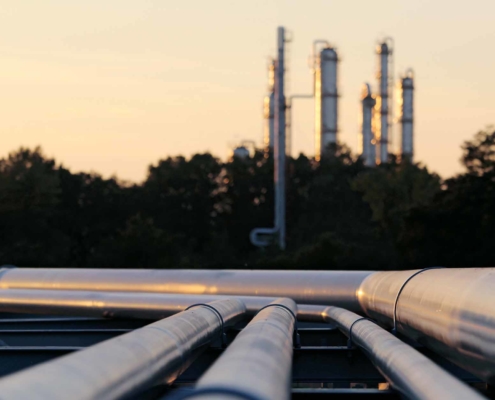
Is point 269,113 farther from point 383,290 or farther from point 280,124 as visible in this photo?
point 383,290

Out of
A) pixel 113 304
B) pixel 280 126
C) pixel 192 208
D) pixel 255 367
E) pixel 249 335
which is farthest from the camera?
pixel 192 208

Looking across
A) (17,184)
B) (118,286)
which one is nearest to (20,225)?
(17,184)

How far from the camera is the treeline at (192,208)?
59.4m

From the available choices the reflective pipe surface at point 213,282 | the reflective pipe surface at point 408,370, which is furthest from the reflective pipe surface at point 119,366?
the reflective pipe surface at point 213,282

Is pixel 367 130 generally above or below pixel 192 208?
above

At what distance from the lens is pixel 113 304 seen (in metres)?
11.2

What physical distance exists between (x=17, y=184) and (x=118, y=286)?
52.9 m

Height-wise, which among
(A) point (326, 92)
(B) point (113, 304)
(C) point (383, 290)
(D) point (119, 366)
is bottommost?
(B) point (113, 304)

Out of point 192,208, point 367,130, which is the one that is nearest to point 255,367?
point 192,208

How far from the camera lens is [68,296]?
11.9 metres

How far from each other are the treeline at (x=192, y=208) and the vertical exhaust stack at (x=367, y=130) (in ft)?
4.28

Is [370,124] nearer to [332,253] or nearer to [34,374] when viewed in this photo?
[332,253]

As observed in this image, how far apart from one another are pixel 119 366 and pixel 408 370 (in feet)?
4.91

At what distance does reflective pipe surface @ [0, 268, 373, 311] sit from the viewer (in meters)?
12.8
